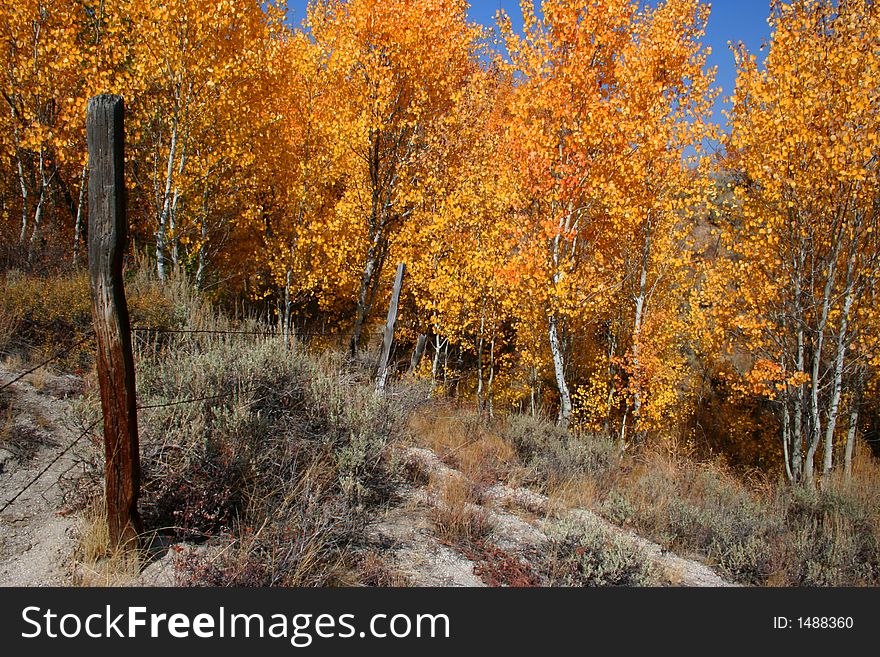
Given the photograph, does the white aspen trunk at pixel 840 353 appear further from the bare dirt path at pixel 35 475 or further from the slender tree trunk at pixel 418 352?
the bare dirt path at pixel 35 475

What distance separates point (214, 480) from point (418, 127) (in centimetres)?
993

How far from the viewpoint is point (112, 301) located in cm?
333

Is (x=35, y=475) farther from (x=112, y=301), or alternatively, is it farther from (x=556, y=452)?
(x=556, y=452)

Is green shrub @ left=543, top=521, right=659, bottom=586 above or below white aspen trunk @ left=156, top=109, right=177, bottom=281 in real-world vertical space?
below

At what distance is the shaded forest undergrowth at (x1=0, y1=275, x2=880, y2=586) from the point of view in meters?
3.92

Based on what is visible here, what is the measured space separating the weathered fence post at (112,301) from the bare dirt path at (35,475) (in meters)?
0.61

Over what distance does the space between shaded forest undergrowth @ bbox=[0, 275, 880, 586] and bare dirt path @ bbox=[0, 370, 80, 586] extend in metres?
0.19

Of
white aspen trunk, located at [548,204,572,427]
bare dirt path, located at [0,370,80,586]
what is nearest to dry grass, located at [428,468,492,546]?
bare dirt path, located at [0,370,80,586]

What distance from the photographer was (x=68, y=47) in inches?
373

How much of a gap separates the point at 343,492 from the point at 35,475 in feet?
8.82

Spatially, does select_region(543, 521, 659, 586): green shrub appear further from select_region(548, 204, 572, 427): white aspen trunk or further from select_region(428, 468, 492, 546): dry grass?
select_region(548, 204, 572, 427): white aspen trunk

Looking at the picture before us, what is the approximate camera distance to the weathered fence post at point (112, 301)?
3240 mm

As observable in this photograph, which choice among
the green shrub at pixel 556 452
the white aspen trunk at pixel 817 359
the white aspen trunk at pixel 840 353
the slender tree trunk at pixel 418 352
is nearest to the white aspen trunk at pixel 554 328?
the green shrub at pixel 556 452

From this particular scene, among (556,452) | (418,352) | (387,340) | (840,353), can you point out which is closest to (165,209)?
(387,340)
